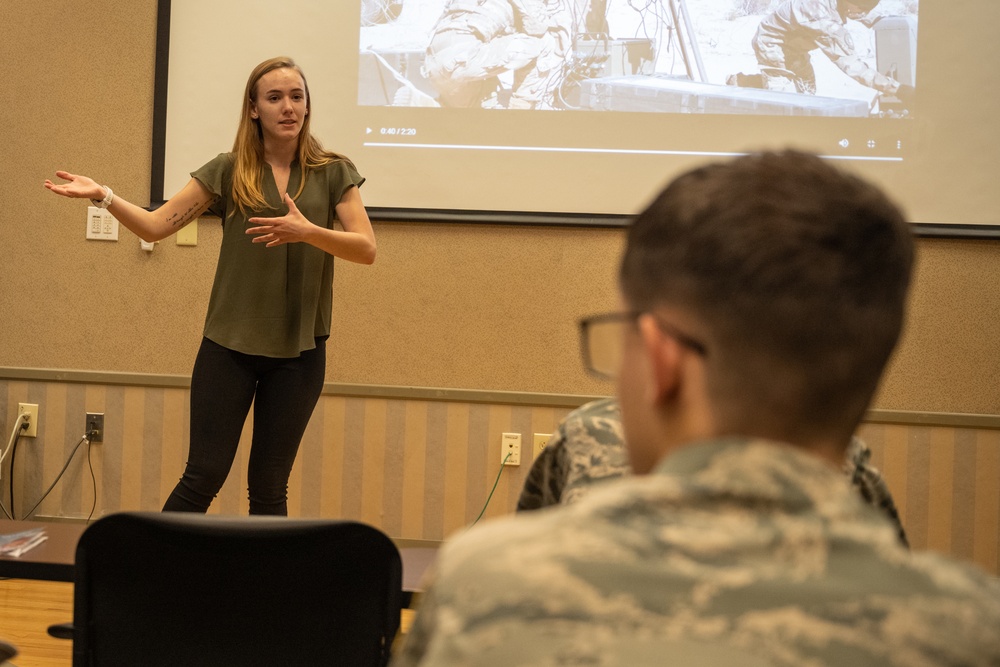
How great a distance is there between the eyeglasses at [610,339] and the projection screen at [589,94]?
2.69m

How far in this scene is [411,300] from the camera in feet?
11.5

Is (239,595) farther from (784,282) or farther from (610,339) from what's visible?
(784,282)

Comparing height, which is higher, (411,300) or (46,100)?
(46,100)

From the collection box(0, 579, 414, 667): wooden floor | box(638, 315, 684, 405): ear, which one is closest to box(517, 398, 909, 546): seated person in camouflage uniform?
box(638, 315, 684, 405): ear

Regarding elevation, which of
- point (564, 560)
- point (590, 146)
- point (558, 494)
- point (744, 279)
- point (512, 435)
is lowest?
point (512, 435)

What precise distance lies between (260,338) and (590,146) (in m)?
1.41

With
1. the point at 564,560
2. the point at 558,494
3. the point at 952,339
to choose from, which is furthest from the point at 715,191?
the point at 952,339

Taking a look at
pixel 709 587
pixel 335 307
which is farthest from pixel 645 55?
pixel 709 587

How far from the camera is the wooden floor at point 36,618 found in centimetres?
247

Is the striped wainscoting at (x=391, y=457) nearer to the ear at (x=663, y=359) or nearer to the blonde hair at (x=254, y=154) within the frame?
the blonde hair at (x=254, y=154)

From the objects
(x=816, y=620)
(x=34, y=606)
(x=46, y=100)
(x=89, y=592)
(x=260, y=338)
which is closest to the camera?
(x=816, y=620)

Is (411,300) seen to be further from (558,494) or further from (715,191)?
(715,191)

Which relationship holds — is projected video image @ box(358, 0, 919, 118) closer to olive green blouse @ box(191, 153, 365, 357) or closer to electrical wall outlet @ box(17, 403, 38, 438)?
olive green blouse @ box(191, 153, 365, 357)

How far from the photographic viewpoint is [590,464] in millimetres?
1198
